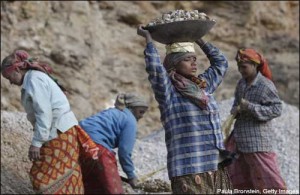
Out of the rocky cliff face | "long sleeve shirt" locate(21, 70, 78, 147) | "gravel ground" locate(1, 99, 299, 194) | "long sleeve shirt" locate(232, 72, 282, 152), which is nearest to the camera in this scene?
"long sleeve shirt" locate(21, 70, 78, 147)

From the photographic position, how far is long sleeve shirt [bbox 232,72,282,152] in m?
5.60

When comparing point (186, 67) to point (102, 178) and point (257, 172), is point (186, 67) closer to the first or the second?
point (102, 178)

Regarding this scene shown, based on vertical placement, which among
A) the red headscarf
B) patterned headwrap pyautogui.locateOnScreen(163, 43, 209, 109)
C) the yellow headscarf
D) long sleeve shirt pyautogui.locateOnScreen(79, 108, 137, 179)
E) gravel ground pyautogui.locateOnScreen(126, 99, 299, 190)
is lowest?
gravel ground pyautogui.locateOnScreen(126, 99, 299, 190)

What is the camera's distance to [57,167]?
4.67m

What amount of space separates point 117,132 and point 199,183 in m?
1.56

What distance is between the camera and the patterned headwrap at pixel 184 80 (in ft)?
13.7

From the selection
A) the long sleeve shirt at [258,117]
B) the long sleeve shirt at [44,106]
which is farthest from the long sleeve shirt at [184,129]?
the long sleeve shirt at [258,117]

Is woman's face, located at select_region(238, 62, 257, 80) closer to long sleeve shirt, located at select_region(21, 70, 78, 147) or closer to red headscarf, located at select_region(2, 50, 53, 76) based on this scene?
long sleeve shirt, located at select_region(21, 70, 78, 147)

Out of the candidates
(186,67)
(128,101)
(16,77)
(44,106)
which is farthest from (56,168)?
(128,101)

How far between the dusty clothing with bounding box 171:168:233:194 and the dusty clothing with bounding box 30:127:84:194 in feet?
2.92

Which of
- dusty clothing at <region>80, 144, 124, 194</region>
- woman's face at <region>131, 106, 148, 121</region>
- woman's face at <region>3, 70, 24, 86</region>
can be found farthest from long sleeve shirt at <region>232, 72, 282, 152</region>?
woman's face at <region>3, 70, 24, 86</region>

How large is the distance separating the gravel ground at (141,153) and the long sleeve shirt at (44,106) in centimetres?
168

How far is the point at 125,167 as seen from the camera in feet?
18.3

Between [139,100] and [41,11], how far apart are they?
6.45 m
